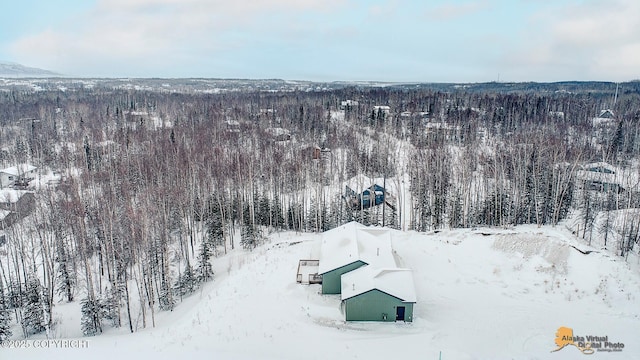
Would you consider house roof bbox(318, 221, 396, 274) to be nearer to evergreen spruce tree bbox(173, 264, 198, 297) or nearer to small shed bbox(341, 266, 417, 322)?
small shed bbox(341, 266, 417, 322)

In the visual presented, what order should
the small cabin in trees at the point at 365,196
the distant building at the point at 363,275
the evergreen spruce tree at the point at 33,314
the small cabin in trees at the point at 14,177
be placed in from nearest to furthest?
the distant building at the point at 363,275
the evergreen spruce tree at the point at 33,314
the small cabin in trees at the point at 365,196
the small cabin in trees at the point at 14,177

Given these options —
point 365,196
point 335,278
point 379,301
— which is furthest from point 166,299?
point 365,196

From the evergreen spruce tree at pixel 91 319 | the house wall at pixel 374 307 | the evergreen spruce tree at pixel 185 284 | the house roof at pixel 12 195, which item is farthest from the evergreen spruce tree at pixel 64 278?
the house wall at pixel 374 307

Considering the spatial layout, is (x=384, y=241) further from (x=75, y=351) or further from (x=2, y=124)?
(x=2, y=124)

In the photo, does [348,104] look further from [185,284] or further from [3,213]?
[185,284]

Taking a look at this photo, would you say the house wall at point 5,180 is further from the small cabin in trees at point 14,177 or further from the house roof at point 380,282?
the house roof at point 380,282
